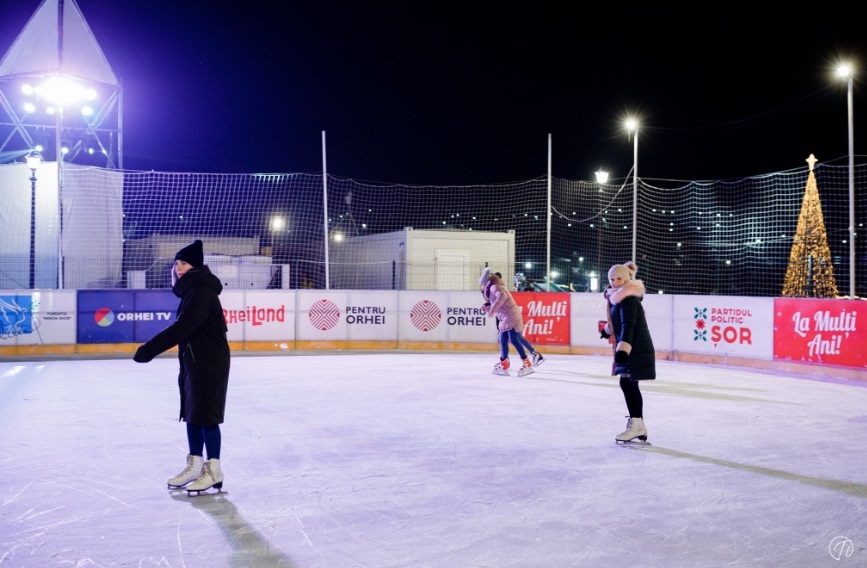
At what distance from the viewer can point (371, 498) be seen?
16.1 ft

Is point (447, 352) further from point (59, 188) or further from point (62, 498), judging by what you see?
point (62, 498)

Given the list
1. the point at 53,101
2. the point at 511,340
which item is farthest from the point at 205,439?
the point at 53,101

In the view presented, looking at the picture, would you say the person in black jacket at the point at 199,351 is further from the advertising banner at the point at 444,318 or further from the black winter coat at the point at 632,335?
the advertising banner at the point at 444,318

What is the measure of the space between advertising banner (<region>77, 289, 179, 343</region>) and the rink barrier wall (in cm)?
2

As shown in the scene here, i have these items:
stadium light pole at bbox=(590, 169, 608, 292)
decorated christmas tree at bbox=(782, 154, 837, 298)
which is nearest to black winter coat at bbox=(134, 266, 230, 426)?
stadium light pole at bbox=(590, 169, 608, 292)

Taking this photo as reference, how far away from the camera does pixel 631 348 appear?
6676 mm

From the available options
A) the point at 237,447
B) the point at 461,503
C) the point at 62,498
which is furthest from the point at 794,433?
the point at 62,498

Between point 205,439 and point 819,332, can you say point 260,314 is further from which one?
point 205,439

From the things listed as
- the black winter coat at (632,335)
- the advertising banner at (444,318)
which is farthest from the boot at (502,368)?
the black winter coat at (632,335)

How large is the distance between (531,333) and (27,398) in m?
10.2

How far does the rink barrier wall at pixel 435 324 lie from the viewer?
1280 centimetres

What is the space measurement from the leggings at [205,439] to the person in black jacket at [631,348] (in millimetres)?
3355

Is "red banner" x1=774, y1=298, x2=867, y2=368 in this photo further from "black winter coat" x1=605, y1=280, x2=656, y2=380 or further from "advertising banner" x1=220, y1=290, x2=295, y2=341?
"advertising banner" x1=220, y1=290, x2=295, y2=341

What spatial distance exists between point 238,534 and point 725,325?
11992mm
